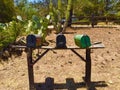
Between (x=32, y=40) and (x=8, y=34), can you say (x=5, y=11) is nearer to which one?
(x=8, y=34)

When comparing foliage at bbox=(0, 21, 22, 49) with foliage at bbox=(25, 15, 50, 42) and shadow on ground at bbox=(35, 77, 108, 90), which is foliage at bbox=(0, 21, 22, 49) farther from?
shadow on ground at bbox=(35, 77, 108, 90)

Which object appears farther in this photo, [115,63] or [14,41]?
[14,41]

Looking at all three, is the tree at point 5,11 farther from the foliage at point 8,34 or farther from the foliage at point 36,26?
the foliage at point 36,26

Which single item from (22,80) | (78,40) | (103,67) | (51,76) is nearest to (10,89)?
(22,80)

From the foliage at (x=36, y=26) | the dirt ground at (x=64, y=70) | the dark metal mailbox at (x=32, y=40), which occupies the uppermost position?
the foliage at (x=36, y=26)

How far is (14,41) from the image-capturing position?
381 inches

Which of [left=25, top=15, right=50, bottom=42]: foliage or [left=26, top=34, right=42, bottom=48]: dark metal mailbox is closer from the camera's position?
[left=26, top=34, right=42, bottom=48]: dark metal mailbox

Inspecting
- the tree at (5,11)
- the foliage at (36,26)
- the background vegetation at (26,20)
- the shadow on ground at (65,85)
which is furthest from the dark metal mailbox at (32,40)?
the tree at (5,11)

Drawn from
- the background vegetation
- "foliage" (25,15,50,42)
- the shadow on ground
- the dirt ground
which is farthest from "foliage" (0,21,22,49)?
the shadow on ground

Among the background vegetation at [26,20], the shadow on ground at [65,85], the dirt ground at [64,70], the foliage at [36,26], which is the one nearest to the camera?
the shadow on ground at [65,85]

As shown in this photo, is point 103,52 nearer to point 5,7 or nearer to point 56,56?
point 56,56

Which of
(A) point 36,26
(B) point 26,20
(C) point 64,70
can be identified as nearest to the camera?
(C) point 64,70

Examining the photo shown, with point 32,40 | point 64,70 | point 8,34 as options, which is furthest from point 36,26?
point 32,40

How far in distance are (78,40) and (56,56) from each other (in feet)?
8.28
